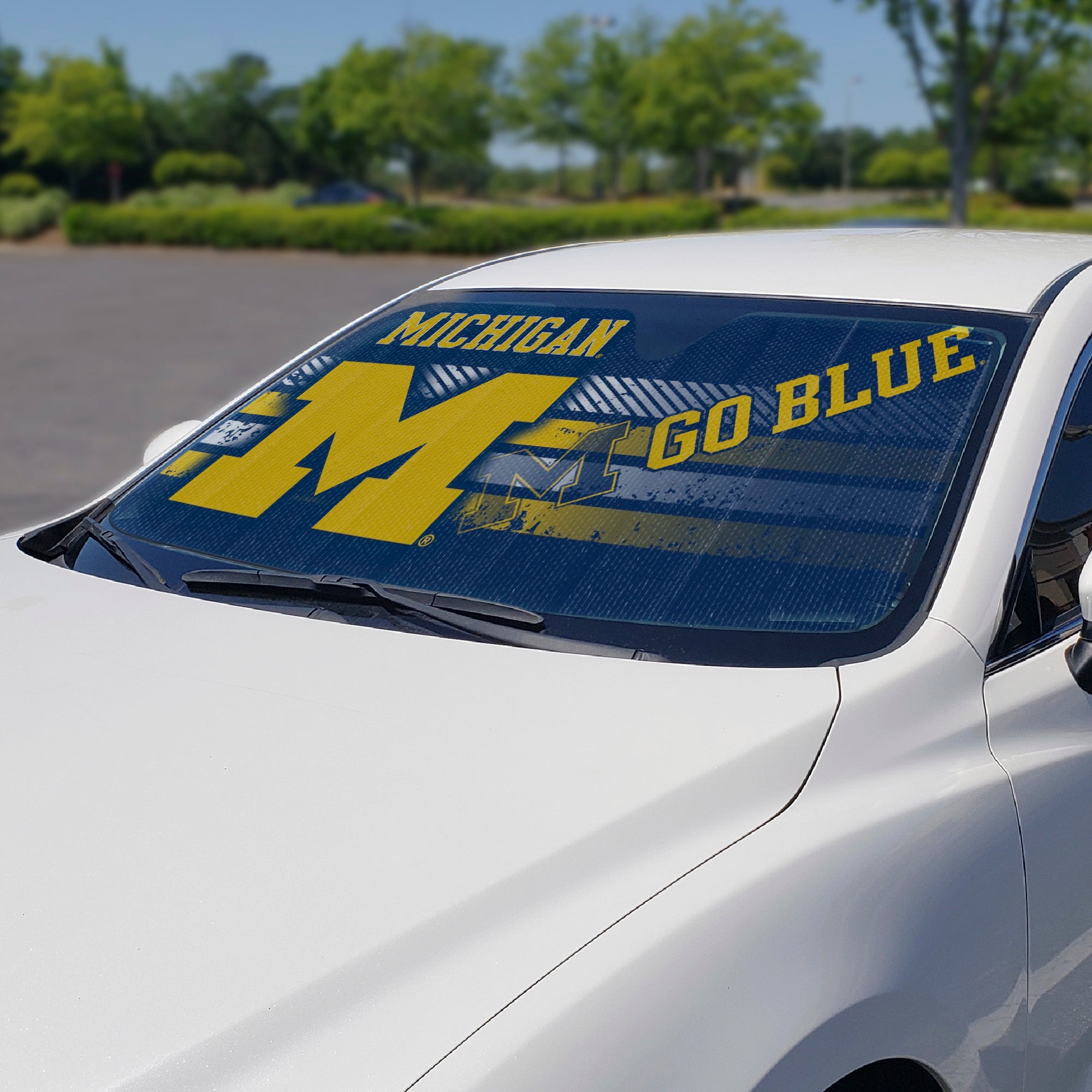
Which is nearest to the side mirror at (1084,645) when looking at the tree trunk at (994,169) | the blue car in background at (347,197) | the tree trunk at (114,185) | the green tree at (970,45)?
the green tree at (970,45)

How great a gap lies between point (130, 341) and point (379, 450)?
1523cm

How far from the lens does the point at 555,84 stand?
53.2 m

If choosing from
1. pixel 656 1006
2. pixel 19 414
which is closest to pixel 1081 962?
pixel 656 1006

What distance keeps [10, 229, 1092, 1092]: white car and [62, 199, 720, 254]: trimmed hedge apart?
3089 cm

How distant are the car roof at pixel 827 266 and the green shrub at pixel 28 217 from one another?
4109cm

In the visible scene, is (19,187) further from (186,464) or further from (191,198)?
Answer: (186,464)

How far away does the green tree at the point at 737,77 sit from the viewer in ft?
154

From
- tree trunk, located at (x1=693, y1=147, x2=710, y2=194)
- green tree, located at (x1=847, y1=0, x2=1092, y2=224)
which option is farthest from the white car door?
Result: tree trunk, located at (x1=693, y1=147, x2=710, y2=194)

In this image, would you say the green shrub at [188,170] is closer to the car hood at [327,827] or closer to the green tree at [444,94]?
the green tree at [444,94]

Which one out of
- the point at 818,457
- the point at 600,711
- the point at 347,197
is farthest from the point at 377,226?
the point at 600,711

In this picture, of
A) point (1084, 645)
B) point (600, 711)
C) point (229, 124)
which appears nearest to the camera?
point (600, 711)

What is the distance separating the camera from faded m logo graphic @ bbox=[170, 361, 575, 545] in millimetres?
2398

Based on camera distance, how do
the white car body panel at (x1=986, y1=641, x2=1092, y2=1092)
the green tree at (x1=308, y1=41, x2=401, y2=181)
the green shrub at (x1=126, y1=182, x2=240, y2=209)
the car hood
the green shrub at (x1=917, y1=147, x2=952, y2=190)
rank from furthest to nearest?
the green shrub at (x1=917, y1=147, x2=952, y2=190) < the green tree at (x1=308, y1=41, x2=401, y2=181) < the green shrub at (x1=126, y1=182, x2=240, y2=209) < the white car body panel at (x1=986, y1=641, x2=1092, y2=1092) < the car hood

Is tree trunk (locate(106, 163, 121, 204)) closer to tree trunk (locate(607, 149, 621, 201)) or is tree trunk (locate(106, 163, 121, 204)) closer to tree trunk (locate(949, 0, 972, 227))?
tree trunk (locate(607, 149, 621, 201))
